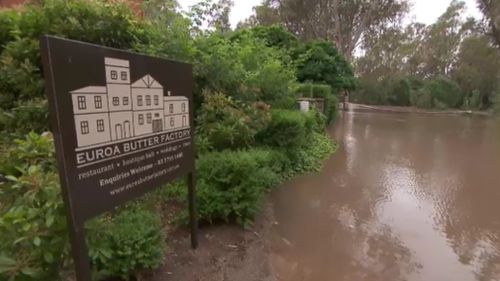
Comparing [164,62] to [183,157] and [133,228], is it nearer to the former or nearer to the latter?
[183,157]

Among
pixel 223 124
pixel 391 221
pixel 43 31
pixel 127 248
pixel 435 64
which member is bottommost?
pixel 391 221

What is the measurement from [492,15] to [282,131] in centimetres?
2165

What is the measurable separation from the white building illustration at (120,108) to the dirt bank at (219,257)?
1.12 m

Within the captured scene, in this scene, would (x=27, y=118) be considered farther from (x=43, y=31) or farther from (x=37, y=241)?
(x=37, y=241)

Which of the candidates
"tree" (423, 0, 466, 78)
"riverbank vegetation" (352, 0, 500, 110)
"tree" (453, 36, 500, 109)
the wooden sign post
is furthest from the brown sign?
"tree" (423, 0, 466, 78)

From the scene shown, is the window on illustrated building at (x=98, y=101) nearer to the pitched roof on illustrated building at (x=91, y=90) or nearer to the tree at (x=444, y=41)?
the pitched roof on illustrated building at (x=91, y=90)

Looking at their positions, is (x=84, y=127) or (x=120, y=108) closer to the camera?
(x=84, y=127)

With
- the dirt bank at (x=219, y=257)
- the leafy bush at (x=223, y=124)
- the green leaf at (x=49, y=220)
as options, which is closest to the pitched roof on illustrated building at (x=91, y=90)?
the green leaf at (x=49, y=220)

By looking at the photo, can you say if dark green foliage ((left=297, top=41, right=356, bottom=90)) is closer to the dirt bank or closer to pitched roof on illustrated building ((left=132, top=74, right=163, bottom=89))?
the dirt bank

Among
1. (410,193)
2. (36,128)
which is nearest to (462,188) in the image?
(410,193)

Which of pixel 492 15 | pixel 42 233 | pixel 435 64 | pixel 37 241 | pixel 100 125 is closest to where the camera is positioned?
pixel 37 241

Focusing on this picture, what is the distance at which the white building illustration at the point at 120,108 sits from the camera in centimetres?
172

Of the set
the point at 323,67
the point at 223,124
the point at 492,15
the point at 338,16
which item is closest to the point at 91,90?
the point at 223,124

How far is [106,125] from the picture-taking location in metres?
1.88
